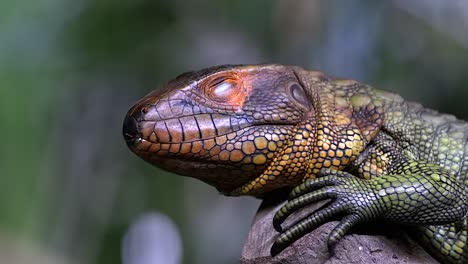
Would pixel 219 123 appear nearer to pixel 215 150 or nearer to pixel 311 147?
pixel 215 150

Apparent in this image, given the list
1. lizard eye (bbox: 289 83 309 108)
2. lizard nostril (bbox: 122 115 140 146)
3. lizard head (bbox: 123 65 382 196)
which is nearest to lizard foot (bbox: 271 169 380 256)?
lizard head (bbox: 123 65 382 196)

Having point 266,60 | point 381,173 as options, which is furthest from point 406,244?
point 266,60

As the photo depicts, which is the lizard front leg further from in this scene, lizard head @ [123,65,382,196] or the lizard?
lizard head @ [123,65,382,196]

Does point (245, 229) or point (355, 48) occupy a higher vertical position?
point (355, 48)

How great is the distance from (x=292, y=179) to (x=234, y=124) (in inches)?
13.0

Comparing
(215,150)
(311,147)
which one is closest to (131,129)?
(215,150)

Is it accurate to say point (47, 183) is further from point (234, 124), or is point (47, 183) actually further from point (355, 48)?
point (234, 124)

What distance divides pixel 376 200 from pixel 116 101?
184 inches

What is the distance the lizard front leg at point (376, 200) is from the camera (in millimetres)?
1959

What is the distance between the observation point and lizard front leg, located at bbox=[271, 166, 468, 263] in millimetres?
1959

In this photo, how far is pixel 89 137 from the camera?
6.19 m

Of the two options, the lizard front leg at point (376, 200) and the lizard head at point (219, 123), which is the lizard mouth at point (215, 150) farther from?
the lizard front leg at point (376, 200)

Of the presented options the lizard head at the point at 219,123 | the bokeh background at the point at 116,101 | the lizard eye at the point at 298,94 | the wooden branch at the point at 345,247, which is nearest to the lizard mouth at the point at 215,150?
the lizard head at the point at 219,123

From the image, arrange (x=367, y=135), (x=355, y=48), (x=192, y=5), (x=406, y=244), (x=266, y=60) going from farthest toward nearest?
(x=192, y=5) < (x=266, y=60) < (x=355, y=48) < (x=367, y=135) < (x=406, y=244)
